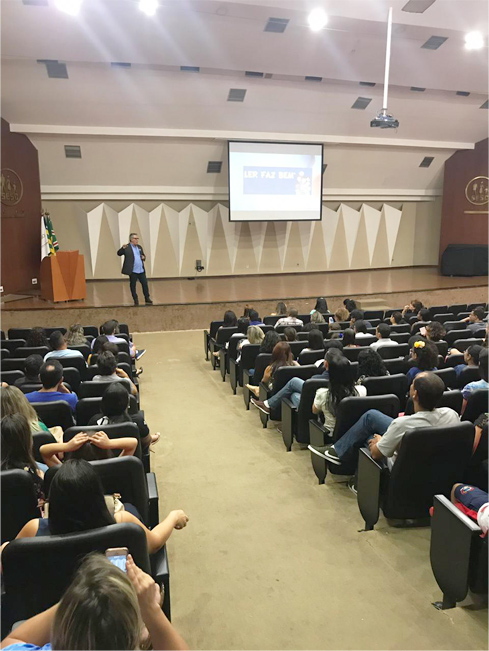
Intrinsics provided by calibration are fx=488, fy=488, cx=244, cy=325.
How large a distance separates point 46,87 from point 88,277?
4.84m

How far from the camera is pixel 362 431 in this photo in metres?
3.11

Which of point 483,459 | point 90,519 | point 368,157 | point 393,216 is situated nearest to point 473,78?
point 368,157

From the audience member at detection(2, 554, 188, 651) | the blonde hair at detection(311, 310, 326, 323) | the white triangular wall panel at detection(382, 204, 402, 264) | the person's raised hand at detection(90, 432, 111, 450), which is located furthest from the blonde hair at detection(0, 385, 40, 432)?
the white triangular wall panel at detection(382, 204, 402, 264)

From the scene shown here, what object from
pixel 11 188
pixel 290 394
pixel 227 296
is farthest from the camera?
pixel 227 296

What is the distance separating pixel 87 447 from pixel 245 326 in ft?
13.4

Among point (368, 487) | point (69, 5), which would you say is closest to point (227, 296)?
point (69, 5)

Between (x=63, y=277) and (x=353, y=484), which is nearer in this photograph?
(x=353, y=484)

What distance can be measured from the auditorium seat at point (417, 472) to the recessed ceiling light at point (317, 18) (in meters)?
7.00

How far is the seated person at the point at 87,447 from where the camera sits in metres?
2.45

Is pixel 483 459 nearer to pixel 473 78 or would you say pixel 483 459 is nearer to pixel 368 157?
pixel 473 78

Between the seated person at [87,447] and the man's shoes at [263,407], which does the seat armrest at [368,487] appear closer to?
the seated person at [87,447]

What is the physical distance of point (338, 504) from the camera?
327cm

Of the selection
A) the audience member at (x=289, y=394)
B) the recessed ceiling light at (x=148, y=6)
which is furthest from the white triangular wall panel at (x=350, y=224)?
the audience member at (x=289, y=394)

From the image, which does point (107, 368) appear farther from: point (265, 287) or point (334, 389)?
point (265, 287)
